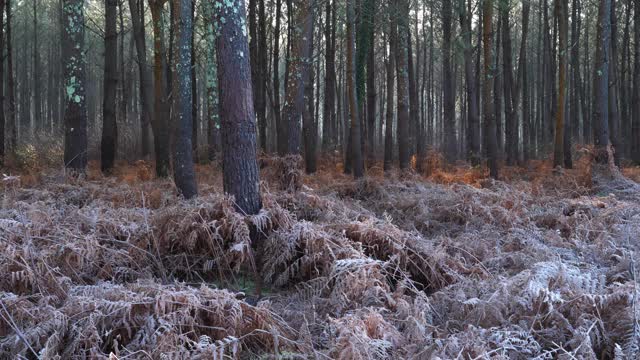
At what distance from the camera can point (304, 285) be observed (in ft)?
15.2

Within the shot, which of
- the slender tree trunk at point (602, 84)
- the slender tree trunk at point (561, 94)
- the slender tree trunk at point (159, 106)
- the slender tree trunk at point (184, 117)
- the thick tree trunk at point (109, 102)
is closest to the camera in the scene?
the slender tree trunk at point (184, 117)

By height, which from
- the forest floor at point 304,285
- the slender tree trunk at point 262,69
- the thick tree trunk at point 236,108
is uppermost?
the slender tree trunk at point 262,69

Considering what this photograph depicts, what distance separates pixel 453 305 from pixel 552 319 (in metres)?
0.74

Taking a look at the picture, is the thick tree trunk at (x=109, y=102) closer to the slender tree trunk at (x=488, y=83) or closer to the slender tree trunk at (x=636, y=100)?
the slender tree trunk at (x=488, y=83)

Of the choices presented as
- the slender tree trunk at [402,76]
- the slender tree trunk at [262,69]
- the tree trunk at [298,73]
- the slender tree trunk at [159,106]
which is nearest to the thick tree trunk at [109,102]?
the slender tree trunk at [159,106]

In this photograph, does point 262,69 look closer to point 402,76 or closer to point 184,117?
point 402,76

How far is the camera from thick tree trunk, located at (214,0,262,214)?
5539mm

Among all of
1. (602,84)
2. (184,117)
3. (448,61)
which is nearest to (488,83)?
(602,84)

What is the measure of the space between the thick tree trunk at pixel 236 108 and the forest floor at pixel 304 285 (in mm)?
301

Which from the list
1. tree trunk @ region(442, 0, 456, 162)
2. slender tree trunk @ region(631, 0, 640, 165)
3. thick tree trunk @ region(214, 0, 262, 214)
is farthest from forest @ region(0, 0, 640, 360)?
slender tree trunk @ region(631, 0, 640, 165)

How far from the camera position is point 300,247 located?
5090 mm

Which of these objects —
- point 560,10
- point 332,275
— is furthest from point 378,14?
point 332,275

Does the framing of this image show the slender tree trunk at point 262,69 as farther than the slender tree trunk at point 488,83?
Yes

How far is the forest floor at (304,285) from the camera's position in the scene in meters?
3.19
